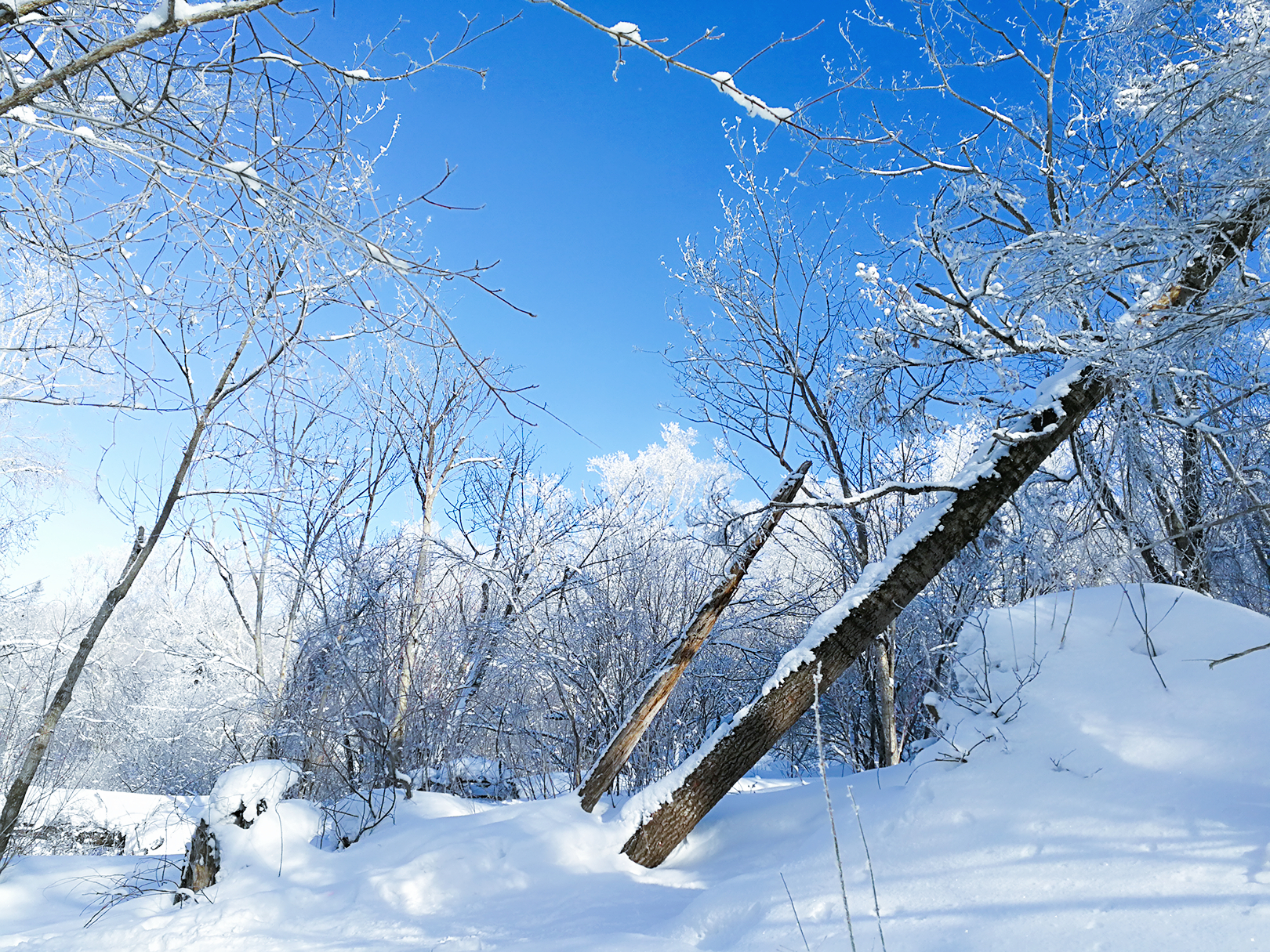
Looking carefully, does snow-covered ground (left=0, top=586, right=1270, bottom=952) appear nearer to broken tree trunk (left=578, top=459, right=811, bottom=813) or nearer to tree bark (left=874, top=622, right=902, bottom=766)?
broken tree trunk (left=578, top=459, right=811, bottom=813)

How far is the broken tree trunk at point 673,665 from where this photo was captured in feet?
15.4

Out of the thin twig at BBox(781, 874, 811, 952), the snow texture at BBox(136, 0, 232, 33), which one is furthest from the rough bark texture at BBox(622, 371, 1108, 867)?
the snow texture at BBox(136, 0, 232, 33)

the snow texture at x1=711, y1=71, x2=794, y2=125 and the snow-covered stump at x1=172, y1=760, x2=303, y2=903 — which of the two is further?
the snow-covered stump at x1=172, y1=760, x2=303, y2=903

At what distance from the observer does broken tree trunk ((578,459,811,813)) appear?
468 cm

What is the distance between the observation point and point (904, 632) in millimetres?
8359

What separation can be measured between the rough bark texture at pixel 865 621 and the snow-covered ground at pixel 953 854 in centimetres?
24

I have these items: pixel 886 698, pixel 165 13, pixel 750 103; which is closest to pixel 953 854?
pixel 750 103

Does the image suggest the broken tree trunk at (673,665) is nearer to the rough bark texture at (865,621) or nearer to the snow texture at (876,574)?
the snow texture at (876,574)

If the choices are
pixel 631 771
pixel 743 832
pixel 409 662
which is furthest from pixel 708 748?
pixel 409 662

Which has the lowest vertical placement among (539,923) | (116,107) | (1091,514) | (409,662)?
(539,923)

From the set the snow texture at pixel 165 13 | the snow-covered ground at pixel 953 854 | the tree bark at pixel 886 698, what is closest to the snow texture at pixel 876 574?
the snow-covered ground at pixel 953 854

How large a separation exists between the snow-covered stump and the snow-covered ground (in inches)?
4.2

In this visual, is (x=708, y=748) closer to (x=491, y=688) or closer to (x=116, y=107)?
(x=116, y=107)

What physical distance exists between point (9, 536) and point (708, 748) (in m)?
10.2
